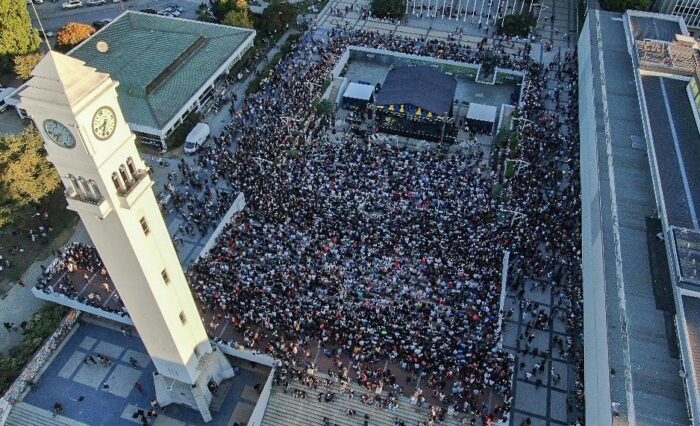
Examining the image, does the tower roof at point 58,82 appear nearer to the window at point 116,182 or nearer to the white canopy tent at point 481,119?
the window at point 116,182

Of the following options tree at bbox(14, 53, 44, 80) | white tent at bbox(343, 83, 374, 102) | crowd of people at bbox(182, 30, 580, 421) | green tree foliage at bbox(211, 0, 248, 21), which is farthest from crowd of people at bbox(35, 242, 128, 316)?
green tree foliage at bbox(211, 0, 248, 21)

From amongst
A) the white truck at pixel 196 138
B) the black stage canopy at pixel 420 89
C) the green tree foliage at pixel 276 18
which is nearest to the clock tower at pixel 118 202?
the white truck at pixel 196 138

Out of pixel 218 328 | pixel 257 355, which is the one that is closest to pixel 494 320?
pixel 257 355

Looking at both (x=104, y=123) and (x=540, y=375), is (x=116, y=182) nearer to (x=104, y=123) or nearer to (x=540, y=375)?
(x=104, y=123)

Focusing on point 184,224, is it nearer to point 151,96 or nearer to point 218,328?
point 218,328

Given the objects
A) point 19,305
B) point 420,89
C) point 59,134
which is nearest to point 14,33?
point 19,305

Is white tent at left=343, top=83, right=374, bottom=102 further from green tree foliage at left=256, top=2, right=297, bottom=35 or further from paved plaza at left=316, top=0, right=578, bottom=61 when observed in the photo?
green tree foliage at left=256, top=2, right=297, bottom=35
